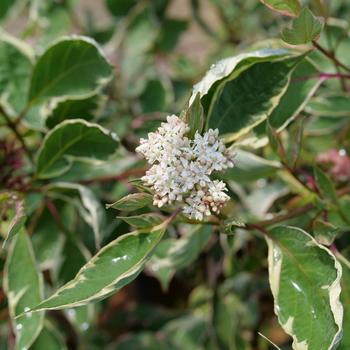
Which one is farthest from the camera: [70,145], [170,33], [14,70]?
[170,33]

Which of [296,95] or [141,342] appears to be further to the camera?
[141,342]

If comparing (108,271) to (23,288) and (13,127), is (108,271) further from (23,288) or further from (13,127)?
(13,127)

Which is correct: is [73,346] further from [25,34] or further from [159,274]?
[25,34]

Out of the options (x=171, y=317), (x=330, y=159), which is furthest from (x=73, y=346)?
(x=330, y=159)

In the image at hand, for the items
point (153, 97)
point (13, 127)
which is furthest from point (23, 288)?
point (153, 97)

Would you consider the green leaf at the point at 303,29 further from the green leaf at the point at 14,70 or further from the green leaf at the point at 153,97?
the green leaf at the point at 153,97
